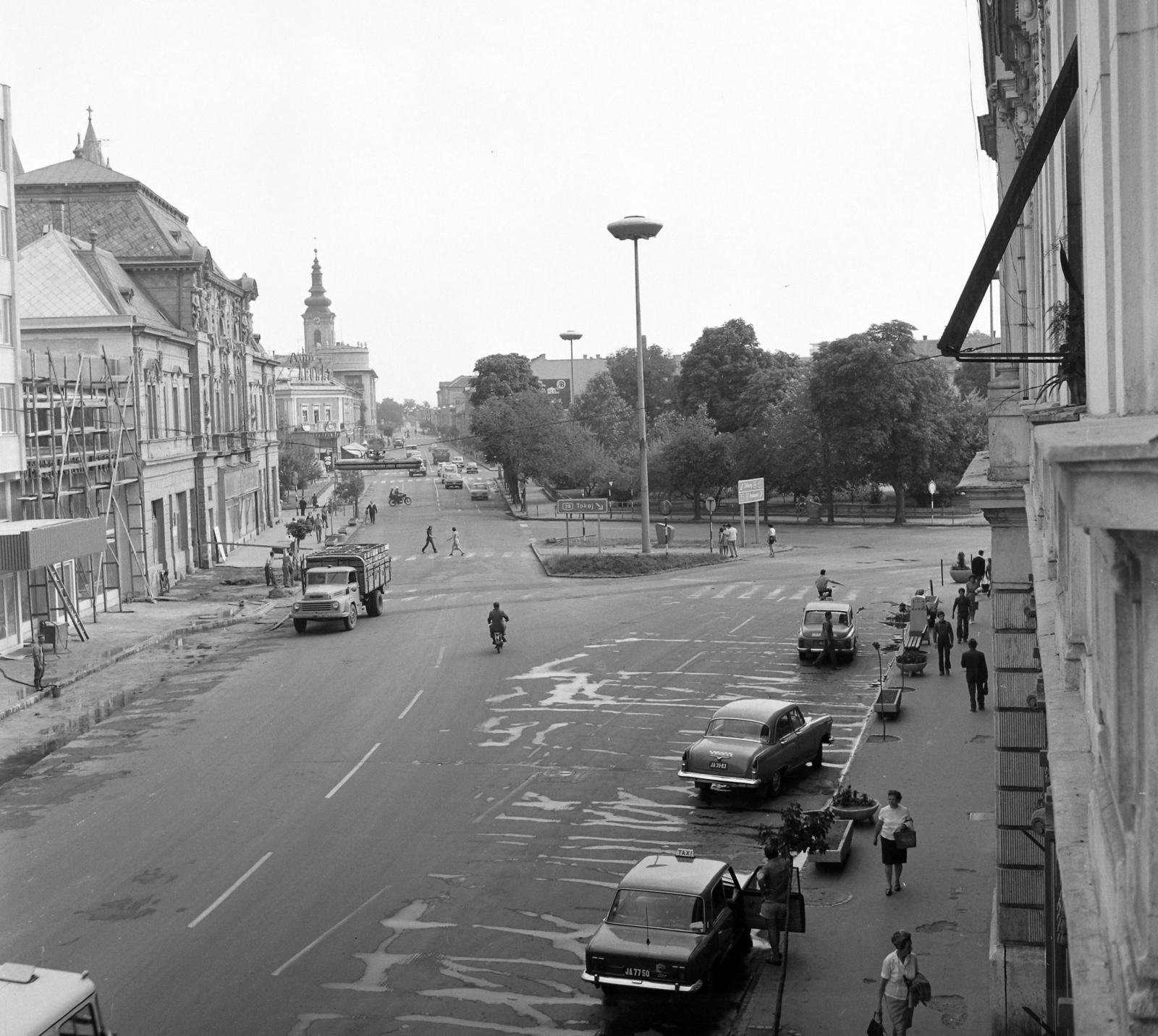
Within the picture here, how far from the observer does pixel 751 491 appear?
61.3 m

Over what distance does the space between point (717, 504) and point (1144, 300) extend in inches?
3167

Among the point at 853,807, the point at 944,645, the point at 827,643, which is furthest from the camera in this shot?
the point at 827,643

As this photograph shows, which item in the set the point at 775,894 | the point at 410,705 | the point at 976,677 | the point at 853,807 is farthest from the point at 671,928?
the point at 410,705

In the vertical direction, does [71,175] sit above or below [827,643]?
above

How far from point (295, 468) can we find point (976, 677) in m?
80.5

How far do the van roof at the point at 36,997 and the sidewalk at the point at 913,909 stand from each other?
592 cm

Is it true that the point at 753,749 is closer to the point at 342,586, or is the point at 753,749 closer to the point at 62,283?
the point at 342,586

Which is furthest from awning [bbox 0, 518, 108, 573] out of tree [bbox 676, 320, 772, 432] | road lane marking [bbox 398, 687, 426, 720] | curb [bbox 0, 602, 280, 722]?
tree [bbox 676, 320, 772, 432]

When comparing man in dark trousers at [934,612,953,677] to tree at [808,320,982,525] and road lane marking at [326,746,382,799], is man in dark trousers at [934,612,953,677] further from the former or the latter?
tree at [808,320,982,525]

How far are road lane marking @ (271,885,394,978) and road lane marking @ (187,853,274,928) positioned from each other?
1479mm

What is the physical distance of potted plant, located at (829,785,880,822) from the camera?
18.3m

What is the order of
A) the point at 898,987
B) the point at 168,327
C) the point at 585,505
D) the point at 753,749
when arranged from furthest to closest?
1. the point at 585,505
2. the point at 168,327
3. the point at 753,749
4. the point at 898,987

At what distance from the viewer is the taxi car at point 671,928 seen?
1267 centimetres

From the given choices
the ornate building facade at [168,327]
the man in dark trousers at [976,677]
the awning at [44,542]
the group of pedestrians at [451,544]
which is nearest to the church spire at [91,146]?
the ornate building facade at [168,327]
